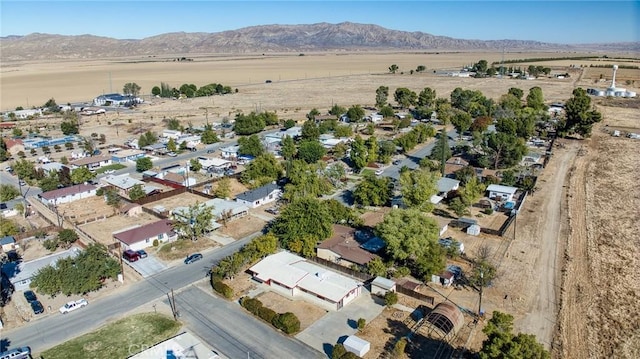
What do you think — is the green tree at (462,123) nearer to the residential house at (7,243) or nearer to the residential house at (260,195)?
the residential house at (260,195)

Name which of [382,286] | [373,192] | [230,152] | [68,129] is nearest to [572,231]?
[373,192]

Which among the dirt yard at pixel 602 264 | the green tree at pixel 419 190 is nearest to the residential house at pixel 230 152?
the green tree at pixel 419 190

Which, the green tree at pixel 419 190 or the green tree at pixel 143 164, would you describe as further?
the green tree at pixel 143 164

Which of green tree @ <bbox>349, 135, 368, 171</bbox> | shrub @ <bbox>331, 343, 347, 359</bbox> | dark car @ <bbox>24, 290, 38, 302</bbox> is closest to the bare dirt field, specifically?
dark car @ <bbox>24, 290, 38, 302</bbox>

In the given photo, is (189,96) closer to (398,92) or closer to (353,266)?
(398,92)

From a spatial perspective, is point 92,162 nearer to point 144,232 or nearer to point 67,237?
point 67,237
